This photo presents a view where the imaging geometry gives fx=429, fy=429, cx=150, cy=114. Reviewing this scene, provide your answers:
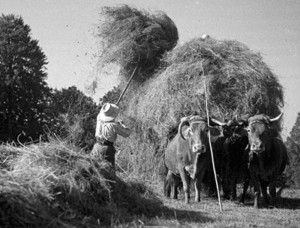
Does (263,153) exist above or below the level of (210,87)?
below

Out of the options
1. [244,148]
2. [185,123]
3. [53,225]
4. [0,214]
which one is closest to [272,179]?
[244,148]

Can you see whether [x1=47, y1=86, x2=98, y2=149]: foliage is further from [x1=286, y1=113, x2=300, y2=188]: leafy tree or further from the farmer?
[x1=286, y1=113, x2=300, y2=188]: leafy tree

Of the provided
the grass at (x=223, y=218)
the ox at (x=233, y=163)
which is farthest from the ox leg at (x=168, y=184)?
the grass at (x=223, y=218)

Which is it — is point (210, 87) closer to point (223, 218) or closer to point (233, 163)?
point (233, 163)

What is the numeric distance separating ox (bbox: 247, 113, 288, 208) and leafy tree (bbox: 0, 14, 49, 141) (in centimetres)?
1879

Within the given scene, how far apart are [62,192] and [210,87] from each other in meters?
5.73

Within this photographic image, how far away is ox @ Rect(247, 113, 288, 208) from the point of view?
9281 mm

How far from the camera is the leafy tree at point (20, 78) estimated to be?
27156 mm

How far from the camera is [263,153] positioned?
960 cm

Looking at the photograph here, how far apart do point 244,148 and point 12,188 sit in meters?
6.90

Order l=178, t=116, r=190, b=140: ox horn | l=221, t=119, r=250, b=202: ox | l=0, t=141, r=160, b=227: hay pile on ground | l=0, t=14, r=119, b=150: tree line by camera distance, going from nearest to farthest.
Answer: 1. l=0, t=141, r=160, b=227: hay pile on ground
2. l=178, t=116, r=190, b=140: ox horn
3. l=221, t=119, r=250, b=202: ox
4. l=0, t=14, r=119, b=150: tree line

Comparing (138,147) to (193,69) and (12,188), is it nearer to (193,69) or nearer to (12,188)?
(193,69)

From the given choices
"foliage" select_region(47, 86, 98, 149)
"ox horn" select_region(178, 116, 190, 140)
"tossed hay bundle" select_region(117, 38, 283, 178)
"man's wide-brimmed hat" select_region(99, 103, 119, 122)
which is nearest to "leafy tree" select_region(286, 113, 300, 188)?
"foliage" select_region(47, 86, 98, 149)

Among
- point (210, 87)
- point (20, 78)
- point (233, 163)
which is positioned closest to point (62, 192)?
point (210, 87)
